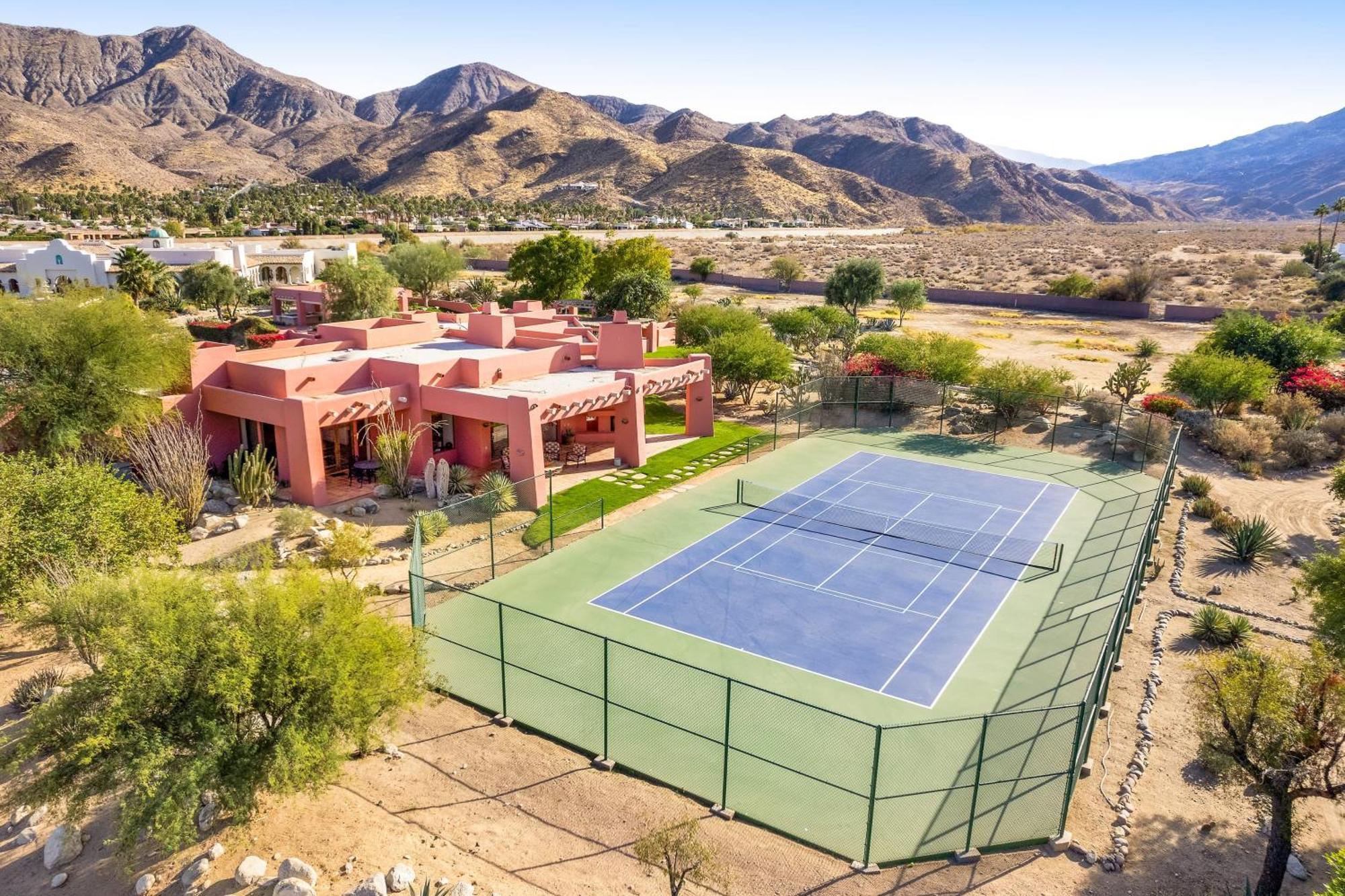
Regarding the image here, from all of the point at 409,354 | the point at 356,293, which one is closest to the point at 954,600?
the point at 409,354

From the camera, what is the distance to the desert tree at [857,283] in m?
59.3

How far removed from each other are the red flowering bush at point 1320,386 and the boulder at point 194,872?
41592 mm

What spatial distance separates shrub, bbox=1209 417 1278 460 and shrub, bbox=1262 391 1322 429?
44.3 inches

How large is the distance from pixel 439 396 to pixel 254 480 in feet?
19.5

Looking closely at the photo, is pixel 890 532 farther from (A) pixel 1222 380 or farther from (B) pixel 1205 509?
(A) pixel 1222 380

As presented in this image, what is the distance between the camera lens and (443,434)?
2925 cm

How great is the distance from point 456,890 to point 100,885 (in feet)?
15.3

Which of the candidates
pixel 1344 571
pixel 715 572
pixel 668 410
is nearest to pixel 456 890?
pixel 715 572

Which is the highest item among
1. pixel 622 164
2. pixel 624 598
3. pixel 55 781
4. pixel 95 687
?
pixel 622 164

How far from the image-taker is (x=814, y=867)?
1164cm

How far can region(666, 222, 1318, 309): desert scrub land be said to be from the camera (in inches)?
2876

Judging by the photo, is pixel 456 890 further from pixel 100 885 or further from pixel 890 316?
pixel 890 316

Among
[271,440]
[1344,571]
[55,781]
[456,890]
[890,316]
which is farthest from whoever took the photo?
[890,316]

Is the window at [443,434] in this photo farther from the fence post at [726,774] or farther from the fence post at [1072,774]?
the fence post at [1072,774]
